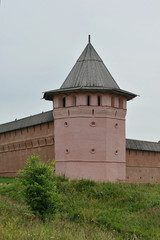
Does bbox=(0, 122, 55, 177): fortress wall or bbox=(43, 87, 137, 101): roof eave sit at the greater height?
bbox=(43, 87, 137, 101): roof eave

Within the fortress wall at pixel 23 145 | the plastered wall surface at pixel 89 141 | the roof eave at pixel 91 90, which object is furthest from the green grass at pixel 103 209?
the roof eave at pixel 91 90

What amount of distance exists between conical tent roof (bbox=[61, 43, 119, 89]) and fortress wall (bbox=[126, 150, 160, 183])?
449 centimetres

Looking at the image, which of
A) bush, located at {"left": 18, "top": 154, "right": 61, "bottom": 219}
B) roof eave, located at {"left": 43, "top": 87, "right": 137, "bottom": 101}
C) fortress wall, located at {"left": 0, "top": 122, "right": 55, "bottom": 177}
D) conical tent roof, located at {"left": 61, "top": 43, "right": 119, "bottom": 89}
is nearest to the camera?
bush, located at {"left": 18, "top": 154, "right": 61, "bottom": 219}

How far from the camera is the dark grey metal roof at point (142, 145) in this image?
81.3ft

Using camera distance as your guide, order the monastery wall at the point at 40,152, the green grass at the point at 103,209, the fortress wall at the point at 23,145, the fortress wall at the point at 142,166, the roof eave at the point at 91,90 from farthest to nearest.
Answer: the fortress wall at the point at 142,166 → the monastery wall at the point at 40,152 → the fortress wall at the point at 23,145 → the roof eave at the point at 91,90 → the green grass at the point at 103,209

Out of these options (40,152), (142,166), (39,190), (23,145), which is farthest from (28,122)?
(39,190)

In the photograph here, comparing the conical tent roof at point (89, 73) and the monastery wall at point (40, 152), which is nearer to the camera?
the conical tent roof at point (89, 73)

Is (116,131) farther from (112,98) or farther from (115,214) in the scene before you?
(115,214)

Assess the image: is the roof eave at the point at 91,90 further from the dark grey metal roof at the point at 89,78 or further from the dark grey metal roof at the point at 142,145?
the dark grey metal roof at the point at 142,145

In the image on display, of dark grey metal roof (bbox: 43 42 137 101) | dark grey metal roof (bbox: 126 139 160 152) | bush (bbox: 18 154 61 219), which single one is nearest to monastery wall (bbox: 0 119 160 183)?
dark grey metal roof (bbox: 126 139 160 152)

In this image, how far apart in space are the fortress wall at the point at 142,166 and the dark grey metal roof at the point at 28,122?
16.4ft

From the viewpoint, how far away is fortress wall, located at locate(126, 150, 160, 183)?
24.5 meters

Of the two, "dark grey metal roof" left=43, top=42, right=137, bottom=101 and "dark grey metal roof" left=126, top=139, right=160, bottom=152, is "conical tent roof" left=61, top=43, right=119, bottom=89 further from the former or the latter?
"dark grey metal roof" left=126, top=139, right=160, bottom=152

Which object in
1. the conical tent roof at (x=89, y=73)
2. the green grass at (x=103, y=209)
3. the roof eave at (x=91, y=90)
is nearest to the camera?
the green grass at (x=103, y=209)
